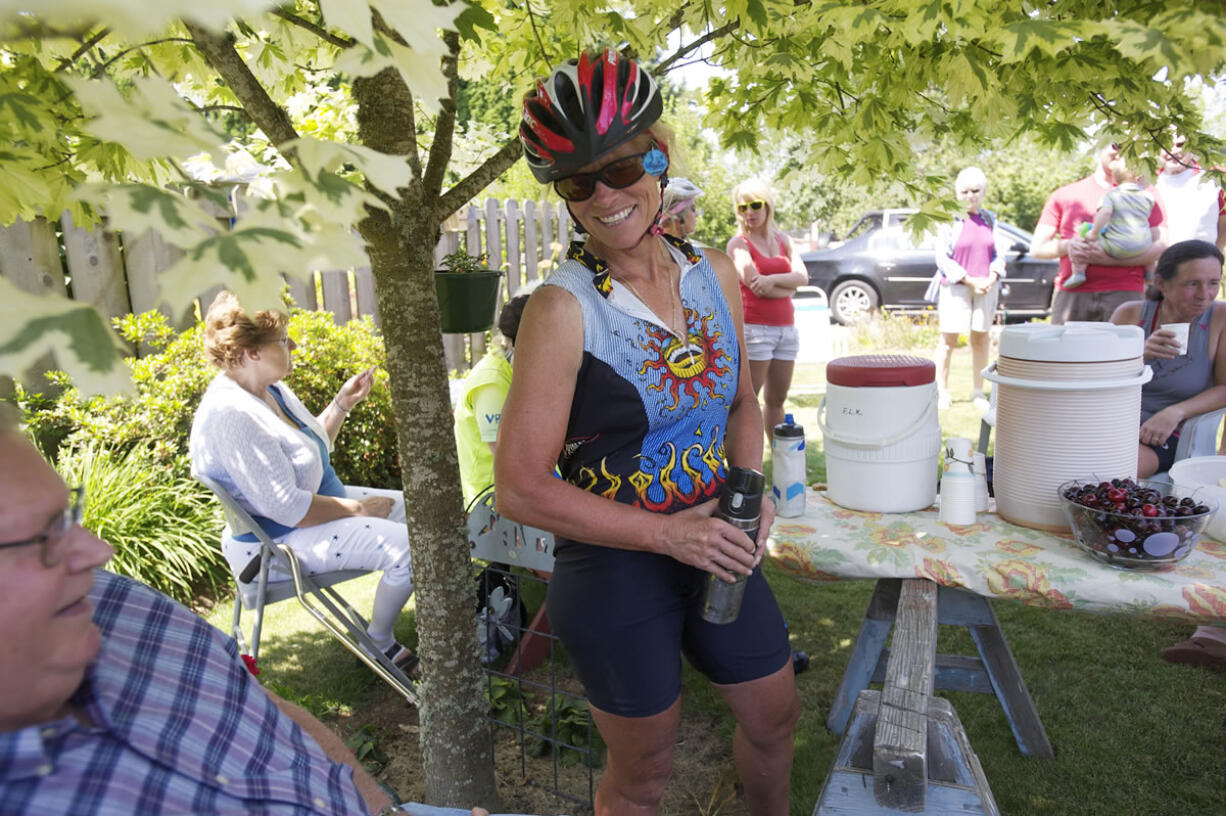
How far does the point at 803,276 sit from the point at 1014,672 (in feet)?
11.3

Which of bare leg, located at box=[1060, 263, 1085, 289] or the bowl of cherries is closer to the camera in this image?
the bowl of cherries

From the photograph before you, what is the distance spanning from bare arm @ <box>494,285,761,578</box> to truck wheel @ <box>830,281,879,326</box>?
11492mm

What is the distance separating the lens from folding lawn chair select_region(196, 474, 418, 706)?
3.08m

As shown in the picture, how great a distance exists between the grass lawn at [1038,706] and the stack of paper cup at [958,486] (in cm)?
94

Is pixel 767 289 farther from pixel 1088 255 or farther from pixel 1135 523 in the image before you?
pixel 1135 523

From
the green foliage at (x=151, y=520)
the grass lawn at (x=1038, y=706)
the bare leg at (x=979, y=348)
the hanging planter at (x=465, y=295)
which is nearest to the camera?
the grass lawn at (x=1038, y=706)

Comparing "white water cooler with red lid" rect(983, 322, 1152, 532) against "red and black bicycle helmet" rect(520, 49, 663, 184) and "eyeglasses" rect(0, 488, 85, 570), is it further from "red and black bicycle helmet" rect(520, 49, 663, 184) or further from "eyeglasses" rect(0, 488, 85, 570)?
"eyeglasses" rect(0, 488, 85, 570)

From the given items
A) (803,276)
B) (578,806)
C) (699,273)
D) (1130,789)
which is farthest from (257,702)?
(803,276)

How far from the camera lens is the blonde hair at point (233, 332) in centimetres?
319

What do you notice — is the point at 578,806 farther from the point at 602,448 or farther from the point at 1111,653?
the point at 1111,653

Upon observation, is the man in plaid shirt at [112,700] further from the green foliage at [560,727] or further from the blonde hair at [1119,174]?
the blonde hair at [1119,174]

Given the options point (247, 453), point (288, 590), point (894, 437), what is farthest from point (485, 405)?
point (894, 437)

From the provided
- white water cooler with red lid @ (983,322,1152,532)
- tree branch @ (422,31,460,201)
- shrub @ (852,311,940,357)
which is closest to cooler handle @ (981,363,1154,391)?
white water cooler with red lid @ (983,322,1152,532)

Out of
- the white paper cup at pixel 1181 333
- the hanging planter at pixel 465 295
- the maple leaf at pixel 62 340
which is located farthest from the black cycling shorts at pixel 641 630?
the white paper cup at pixel 1181 333
